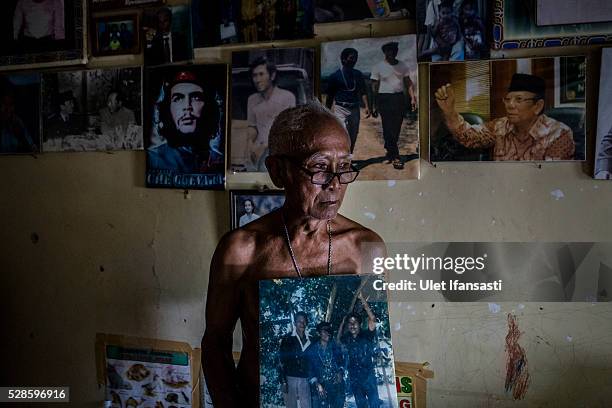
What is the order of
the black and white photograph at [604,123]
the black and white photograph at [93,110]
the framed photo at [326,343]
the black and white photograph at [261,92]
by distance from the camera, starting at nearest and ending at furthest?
the framed photo at [326,343] < the black and white photograph at [604,123] < the black and white photograph at [261,92] < the black and white photograph at [93,110]

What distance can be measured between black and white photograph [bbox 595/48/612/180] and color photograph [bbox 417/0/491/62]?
24 cm

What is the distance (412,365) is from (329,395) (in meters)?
0.45

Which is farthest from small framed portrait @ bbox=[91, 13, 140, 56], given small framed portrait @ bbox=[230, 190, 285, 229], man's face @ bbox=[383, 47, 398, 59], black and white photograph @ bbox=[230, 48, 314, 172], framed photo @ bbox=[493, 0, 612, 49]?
framed photo @ bbox=[493, 0, 612, 49]

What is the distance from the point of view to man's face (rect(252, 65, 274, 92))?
105cm

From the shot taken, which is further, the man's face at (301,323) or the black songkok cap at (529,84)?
the black songkok cap at (529,84)

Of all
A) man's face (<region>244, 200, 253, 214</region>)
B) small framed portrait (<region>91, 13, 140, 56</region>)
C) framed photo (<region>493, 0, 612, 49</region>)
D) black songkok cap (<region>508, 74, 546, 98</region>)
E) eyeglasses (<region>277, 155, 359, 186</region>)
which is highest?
small framed portrait (<region>91, 13, 140, 56</region>)

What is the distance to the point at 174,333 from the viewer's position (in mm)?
1141

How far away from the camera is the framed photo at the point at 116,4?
112 centimetres

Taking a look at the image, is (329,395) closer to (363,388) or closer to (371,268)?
(363,388)

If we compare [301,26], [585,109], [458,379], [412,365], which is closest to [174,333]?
[412,365]

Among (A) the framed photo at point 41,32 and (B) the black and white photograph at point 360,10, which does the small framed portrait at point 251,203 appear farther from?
(A) the framed photo at point 41,32

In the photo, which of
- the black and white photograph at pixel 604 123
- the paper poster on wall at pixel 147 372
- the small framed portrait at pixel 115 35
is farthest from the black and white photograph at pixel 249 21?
the paper poster on wall at pixel 147 372

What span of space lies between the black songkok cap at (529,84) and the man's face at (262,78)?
22.5 inches

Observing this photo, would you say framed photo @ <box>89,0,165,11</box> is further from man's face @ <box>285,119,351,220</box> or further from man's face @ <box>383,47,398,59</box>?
man's face @ <box>285,119,351,220</box>
